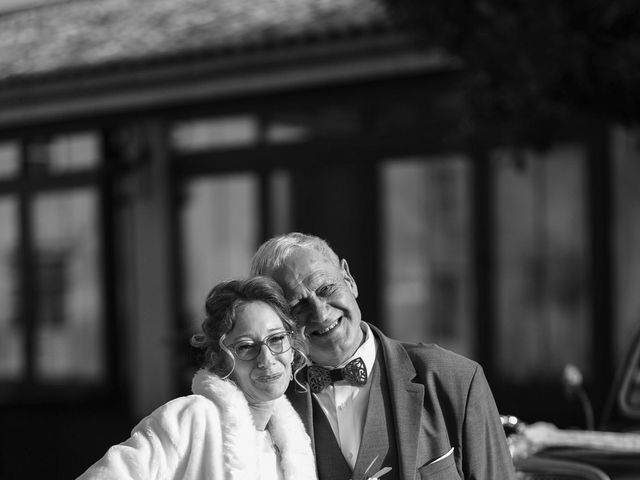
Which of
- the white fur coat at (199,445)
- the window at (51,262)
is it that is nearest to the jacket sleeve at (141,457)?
the white fur coat at (199,445)

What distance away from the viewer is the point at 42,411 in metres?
11.7

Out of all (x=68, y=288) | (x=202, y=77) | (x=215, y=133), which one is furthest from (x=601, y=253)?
(x=68, y=288)

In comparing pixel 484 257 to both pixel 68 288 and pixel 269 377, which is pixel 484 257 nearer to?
pixel 68 288

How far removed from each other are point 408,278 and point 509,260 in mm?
990

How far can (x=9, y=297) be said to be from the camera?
12547 millimetres

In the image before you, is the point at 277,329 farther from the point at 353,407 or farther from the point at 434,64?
the point at 434,64

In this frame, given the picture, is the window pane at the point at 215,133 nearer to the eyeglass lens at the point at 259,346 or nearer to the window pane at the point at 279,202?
the window pane at the point at 279,202

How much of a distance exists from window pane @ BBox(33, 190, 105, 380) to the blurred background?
0.02 metres

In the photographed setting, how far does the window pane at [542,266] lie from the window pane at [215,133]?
2.50 metres

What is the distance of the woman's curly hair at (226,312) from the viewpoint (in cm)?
259

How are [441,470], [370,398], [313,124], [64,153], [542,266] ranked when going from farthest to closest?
[64,153] → [313,124] → [542,266] → [370,398] → [441,470]

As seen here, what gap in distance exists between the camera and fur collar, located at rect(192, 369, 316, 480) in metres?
2.50

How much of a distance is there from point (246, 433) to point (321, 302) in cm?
41

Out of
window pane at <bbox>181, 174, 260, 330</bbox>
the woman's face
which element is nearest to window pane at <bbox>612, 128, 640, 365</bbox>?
window pane at <bbox>181, 174, 260, 330</bbox>
